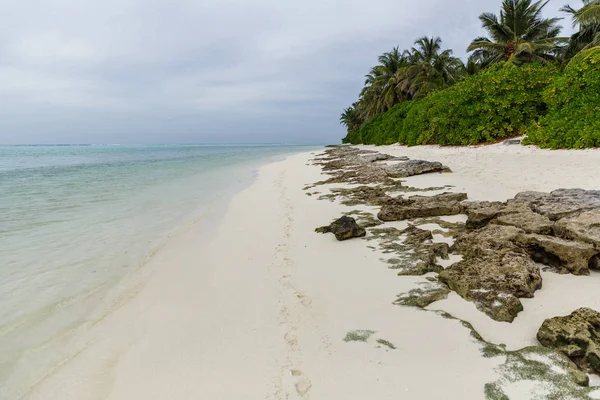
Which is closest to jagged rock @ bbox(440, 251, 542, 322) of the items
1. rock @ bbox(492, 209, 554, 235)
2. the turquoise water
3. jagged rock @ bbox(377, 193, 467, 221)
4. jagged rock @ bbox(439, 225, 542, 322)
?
jagged rock @ bbox(439, 225, 542, 322)

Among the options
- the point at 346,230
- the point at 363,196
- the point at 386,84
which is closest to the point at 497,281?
the point at 346,230

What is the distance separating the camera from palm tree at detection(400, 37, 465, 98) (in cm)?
3008

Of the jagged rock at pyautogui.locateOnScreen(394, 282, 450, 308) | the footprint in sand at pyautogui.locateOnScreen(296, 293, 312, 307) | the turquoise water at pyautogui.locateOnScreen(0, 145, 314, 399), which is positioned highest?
the jagged rock at pyautogui.locateOnScreen(394, 282, 450, 308)

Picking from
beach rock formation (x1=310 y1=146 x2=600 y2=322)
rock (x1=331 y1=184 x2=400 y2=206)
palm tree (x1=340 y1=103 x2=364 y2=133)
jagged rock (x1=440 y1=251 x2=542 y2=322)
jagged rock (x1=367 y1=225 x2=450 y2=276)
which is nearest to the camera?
jagged rock (x1=440 y1=251 x2=542 y2=322)

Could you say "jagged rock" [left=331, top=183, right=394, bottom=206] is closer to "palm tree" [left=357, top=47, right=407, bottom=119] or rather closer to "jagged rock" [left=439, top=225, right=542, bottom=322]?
"jagged rock" [left=439, top=225, right=542, bottom=322]

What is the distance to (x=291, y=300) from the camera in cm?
335

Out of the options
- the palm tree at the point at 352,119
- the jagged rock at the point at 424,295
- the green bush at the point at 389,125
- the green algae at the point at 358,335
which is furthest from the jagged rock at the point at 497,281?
the palm tree at the point at 352,119

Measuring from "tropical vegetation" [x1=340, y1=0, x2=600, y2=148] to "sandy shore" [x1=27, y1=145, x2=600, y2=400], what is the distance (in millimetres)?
10255

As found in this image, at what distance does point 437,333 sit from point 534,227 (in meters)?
2.46

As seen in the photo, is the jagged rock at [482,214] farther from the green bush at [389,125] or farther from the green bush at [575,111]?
the green bush at [389,125]

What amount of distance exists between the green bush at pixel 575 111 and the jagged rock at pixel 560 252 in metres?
8.64

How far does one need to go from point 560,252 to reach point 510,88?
48.7 ft

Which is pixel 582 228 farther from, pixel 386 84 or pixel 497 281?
pixel 386 84

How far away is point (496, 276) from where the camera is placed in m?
3.01
